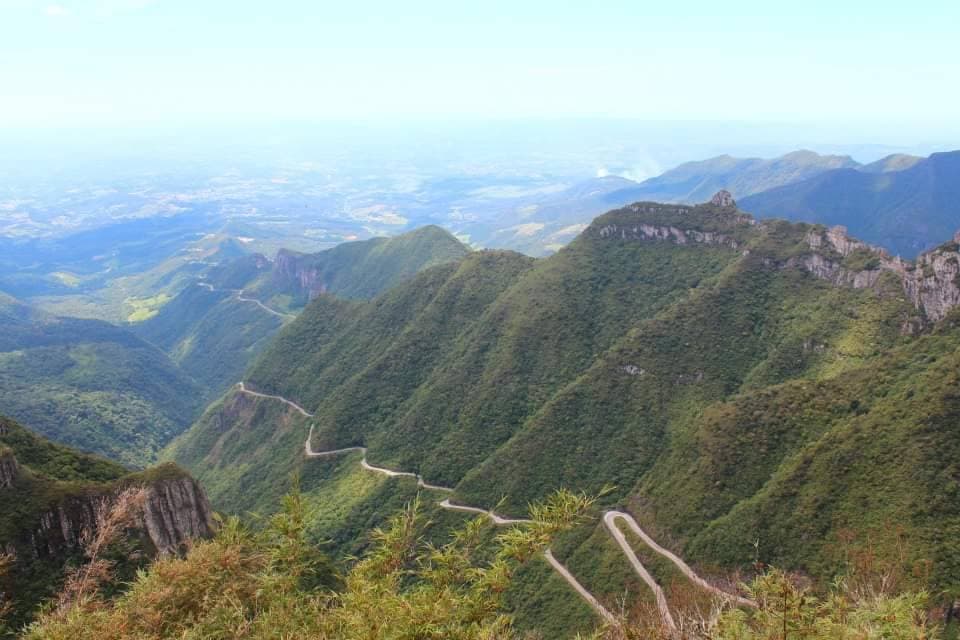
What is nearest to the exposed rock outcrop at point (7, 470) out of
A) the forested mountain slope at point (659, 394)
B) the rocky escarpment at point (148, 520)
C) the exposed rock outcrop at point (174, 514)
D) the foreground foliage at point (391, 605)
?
the rocky escarpment at point (148, 520)

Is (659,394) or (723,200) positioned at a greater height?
(723,200)

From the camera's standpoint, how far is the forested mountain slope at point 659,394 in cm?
6938

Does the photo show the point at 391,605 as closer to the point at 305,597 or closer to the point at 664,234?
the point at 305,597

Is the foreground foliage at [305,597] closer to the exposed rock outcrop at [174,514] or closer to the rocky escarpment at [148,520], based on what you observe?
the rocky escarpment at [148,520]

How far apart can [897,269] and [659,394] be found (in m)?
40.8

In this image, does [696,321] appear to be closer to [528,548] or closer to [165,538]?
[165,538]

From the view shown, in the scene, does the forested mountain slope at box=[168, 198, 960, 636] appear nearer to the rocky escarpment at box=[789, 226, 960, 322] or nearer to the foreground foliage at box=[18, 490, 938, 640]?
the rocky escarpment at box=[789, 226, 960, 322]

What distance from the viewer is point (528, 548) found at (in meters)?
22.3

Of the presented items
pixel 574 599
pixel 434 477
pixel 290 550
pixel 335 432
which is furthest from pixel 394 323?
pixel 290 550

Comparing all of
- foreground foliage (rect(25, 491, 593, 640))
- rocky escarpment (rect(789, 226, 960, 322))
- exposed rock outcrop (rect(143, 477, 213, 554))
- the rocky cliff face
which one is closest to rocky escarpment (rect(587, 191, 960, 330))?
rocky escarpment (rect(789, 226, 960, 322))

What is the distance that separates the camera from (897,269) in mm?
100938

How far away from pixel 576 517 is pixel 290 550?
11.2 meters

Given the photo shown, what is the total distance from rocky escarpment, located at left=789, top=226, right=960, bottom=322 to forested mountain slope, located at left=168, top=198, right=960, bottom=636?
35cm

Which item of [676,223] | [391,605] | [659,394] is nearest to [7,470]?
Result: [391,605]
